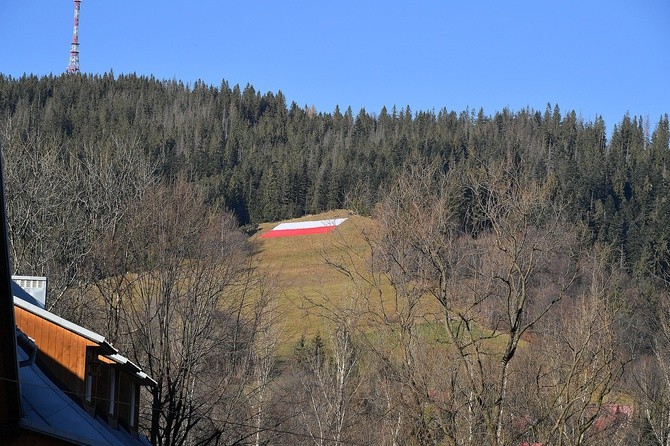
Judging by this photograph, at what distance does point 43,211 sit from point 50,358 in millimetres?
25701

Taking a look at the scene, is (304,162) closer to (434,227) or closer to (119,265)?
(119,265)

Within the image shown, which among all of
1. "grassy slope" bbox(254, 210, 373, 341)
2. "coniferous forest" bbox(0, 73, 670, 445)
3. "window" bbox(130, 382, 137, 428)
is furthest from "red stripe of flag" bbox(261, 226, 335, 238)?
"window" bbox(130, 382, 137, 428)

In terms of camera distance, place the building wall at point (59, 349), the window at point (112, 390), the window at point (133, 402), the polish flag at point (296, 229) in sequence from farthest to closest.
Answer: the polish flag at point (296, 229) < the window at point (133, 402) < the window at point (112, 390) < the building wall at point (59, 349)

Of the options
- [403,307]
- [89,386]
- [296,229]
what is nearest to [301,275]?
[296,229]

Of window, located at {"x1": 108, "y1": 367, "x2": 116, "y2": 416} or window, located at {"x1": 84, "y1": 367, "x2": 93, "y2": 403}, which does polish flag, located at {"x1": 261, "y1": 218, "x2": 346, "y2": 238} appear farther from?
window, located at {"x1": 84, "y1": 367, "x2": 93, "y2": 403}

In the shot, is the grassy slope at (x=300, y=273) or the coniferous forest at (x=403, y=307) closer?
the coniferous forest at (x=403, y=307)

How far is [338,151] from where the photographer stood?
172 m

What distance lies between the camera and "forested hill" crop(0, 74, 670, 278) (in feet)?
400

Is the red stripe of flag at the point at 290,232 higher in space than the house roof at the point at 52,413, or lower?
higher

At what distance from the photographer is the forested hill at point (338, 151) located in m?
122

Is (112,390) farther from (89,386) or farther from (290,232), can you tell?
(290,232)

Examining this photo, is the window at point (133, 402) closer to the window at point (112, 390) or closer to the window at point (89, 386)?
the window at point (112, 390)

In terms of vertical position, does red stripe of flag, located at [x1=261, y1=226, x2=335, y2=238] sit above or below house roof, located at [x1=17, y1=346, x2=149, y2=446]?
above

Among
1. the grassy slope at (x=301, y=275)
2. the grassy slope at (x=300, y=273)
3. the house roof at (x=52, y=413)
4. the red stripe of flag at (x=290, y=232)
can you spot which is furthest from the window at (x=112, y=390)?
the red stripe of flag at (x=290, y=232)
